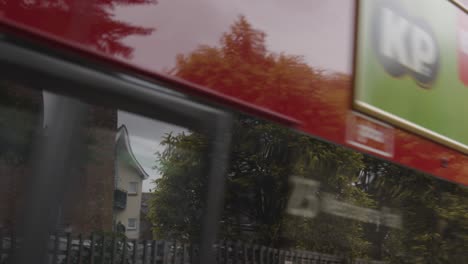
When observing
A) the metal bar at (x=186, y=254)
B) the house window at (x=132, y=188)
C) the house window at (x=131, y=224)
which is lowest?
the metal bar at (x=186, y=254)

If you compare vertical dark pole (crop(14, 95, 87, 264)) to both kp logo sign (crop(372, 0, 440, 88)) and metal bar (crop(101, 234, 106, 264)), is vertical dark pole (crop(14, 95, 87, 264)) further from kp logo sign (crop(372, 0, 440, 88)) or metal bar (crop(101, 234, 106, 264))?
kp logo sign (crop(372, 0, 440, 88))

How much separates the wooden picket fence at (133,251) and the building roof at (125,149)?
10.1 inches

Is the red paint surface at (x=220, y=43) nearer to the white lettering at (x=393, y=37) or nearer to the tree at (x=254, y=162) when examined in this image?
the tree at (x=254, y=162)

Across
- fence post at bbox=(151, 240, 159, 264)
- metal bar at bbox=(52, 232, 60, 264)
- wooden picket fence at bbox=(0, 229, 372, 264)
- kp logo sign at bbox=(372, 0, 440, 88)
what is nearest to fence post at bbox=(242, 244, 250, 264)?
wooden picket fence at bbox=(0, 229, 372, 264)

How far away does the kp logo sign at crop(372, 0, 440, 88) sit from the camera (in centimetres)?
327

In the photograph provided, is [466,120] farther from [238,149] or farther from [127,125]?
[127,125]

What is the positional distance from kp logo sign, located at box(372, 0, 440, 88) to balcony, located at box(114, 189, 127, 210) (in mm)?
1832

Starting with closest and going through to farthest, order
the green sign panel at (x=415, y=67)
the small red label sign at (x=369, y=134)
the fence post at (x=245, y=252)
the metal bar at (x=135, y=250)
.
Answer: the metal bar at (x=135, y=250), the fence post at (x=245, y=252), the small red label sign at (x=369, y=134), the green sign panel at (x=415, y=67)

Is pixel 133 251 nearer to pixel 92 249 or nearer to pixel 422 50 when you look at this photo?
pixel 92 249

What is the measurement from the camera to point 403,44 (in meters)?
3.37

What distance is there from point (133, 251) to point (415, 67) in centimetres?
221

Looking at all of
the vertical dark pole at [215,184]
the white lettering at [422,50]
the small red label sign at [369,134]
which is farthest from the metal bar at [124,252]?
the white lettering at [422,50]

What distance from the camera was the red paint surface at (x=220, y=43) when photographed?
1834mm

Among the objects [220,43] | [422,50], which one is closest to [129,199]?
[220,43]
